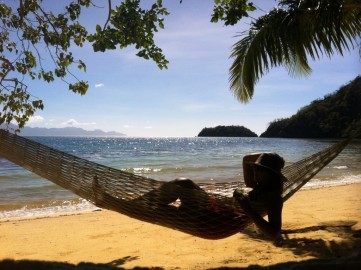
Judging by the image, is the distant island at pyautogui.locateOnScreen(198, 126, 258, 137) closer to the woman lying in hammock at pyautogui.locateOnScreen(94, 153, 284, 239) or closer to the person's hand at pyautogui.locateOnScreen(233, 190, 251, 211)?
the woman lying in hammock at pyautogui.locateOnScreen(94, 153, 284, 239)

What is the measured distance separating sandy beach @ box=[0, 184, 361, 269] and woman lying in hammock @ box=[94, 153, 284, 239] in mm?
404

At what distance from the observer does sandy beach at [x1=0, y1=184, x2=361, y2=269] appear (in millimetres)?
2562

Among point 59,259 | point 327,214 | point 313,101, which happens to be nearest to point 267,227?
point 59,259

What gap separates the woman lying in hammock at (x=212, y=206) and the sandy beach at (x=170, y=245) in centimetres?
40

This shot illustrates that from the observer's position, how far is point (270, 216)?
2.05 meters

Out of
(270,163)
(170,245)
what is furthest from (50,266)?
(270,163)

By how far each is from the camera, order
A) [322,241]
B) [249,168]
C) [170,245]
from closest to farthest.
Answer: [249,168], [322,241], [170,245]

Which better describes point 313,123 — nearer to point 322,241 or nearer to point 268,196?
point 322,241

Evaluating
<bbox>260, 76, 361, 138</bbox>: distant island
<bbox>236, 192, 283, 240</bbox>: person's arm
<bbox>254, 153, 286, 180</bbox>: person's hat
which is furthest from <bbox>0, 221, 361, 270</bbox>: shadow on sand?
<bbox>260, 76, 361, 138</bbox>: distant island

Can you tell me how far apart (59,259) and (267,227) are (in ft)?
6.46

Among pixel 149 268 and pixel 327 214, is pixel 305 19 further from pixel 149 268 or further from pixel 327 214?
pixel 149 268

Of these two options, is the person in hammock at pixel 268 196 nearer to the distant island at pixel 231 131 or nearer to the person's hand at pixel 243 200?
the person's hand at pixel 243 200

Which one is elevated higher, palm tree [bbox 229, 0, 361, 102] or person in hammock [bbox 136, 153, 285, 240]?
palm tree [bbox 229, 0, 361, 102]

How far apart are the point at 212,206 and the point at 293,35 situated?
2.17 metres
